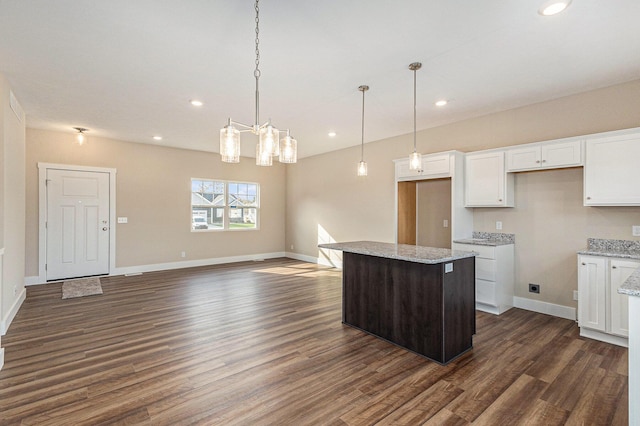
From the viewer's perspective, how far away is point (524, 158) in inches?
160

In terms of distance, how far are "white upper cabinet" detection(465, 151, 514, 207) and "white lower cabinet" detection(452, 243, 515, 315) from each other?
65 centimetres

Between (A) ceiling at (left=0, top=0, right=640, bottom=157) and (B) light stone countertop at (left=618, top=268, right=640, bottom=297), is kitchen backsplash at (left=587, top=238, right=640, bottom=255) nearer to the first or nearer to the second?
(A) ceiling at (left=0, top=0, right=640, bottom=157)

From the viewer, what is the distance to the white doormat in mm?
4941

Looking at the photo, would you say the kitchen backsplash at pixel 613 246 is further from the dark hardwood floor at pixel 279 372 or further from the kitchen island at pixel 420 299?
the kitchen island at pixel 420 299

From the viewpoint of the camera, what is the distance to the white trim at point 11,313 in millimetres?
3307

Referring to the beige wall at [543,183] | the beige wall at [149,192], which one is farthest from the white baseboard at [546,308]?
the beige wall at [149,192]

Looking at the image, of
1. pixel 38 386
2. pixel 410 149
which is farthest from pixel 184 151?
pixel 38 386

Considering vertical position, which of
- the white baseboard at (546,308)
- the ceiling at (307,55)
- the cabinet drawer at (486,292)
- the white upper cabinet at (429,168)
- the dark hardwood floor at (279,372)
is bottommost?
the dark hardwood floor at (279,372)

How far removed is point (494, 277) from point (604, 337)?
1.17m

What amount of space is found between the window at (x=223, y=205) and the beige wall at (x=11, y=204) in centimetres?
326

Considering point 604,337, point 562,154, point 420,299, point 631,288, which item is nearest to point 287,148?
point 420,299

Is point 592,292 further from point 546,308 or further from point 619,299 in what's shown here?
point 546,308

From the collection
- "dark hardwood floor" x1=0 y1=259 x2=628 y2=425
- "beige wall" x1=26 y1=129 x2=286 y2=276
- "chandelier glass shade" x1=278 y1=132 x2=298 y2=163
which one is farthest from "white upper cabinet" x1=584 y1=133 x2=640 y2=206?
"beige wall" x1=26 y1=129 x2=286 y2=276

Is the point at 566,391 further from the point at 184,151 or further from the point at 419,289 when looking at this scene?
the point at 184,151
